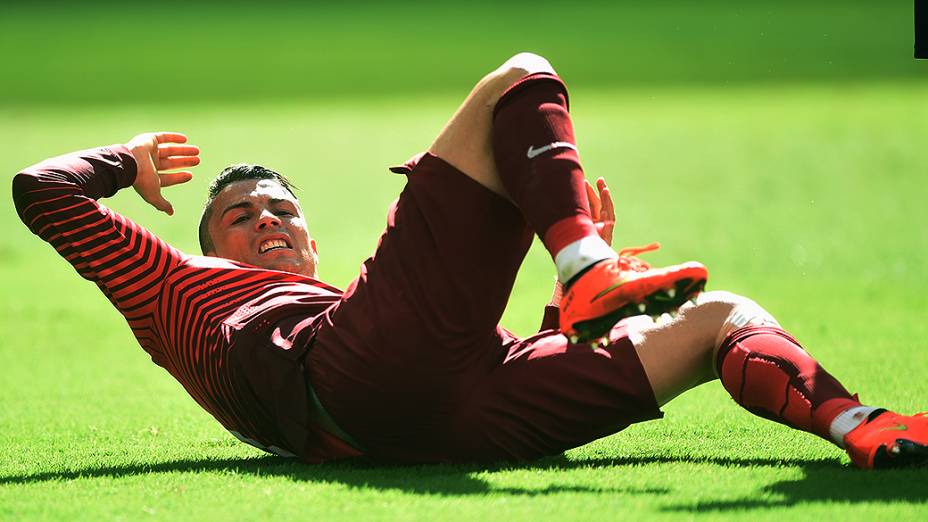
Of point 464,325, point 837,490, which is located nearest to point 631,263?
point 464,325

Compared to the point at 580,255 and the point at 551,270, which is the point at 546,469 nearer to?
the point at 580,255

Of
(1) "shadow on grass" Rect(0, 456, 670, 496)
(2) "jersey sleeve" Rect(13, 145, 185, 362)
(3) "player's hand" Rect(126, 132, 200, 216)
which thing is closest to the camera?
(1) "shadow on grass" Rect(0, 456, 670, 496)

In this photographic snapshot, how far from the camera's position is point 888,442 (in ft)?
8.64

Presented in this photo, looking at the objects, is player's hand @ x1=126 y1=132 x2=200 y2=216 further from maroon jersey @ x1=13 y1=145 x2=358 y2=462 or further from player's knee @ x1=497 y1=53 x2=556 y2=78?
player's knee @ x1=497 y1=53 x2=556 y2=78

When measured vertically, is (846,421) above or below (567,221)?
below

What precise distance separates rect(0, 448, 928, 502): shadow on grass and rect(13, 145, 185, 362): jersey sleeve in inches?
15.3

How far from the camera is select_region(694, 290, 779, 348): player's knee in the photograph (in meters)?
2.88

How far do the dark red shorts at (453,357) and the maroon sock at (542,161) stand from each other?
10 cm

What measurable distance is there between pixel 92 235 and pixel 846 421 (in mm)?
1664

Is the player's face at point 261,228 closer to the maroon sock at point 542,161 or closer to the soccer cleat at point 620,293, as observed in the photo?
the maroon sock at point 542,161

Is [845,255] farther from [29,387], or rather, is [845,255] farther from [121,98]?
[121,98]

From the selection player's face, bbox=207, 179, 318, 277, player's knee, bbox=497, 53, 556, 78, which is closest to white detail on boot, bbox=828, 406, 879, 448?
player's knee, bbox=497, 53, 556, 78

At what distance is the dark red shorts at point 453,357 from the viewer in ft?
8.77

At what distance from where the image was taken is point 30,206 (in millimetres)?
3049
